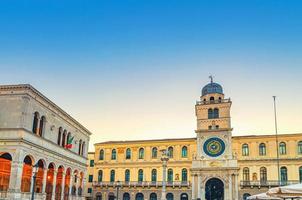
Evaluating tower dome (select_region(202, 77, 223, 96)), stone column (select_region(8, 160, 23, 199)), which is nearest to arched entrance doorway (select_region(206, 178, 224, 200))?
tower dome (select_region(202, 77, 223, 96))

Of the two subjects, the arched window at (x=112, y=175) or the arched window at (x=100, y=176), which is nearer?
the arched window at (x=112, y=175)

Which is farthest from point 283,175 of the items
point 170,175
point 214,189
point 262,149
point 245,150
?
point 170,175

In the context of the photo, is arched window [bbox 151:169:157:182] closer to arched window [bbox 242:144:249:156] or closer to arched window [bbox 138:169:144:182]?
arched window [bbox 138:169:144:182]

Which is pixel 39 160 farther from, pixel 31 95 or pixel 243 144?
pixel 243 144

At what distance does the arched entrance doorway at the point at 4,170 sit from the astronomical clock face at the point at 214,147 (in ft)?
109

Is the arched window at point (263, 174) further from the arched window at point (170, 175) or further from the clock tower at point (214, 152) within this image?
the arched window at point (170, 175)

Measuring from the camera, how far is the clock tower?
2119 inches

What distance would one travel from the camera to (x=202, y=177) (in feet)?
180

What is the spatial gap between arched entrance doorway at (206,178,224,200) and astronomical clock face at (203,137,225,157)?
162 inches

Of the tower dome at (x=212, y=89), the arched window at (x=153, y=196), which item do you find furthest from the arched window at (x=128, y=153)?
the tower dome at (x=212, y=89)

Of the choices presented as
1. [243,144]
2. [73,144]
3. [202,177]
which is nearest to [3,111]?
[73,144]

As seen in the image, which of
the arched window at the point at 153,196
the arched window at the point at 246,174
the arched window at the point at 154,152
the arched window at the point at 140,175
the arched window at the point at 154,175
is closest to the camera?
the arched window at the point at 246,174

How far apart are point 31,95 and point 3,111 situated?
110 inches

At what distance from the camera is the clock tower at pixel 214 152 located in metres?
53.8
